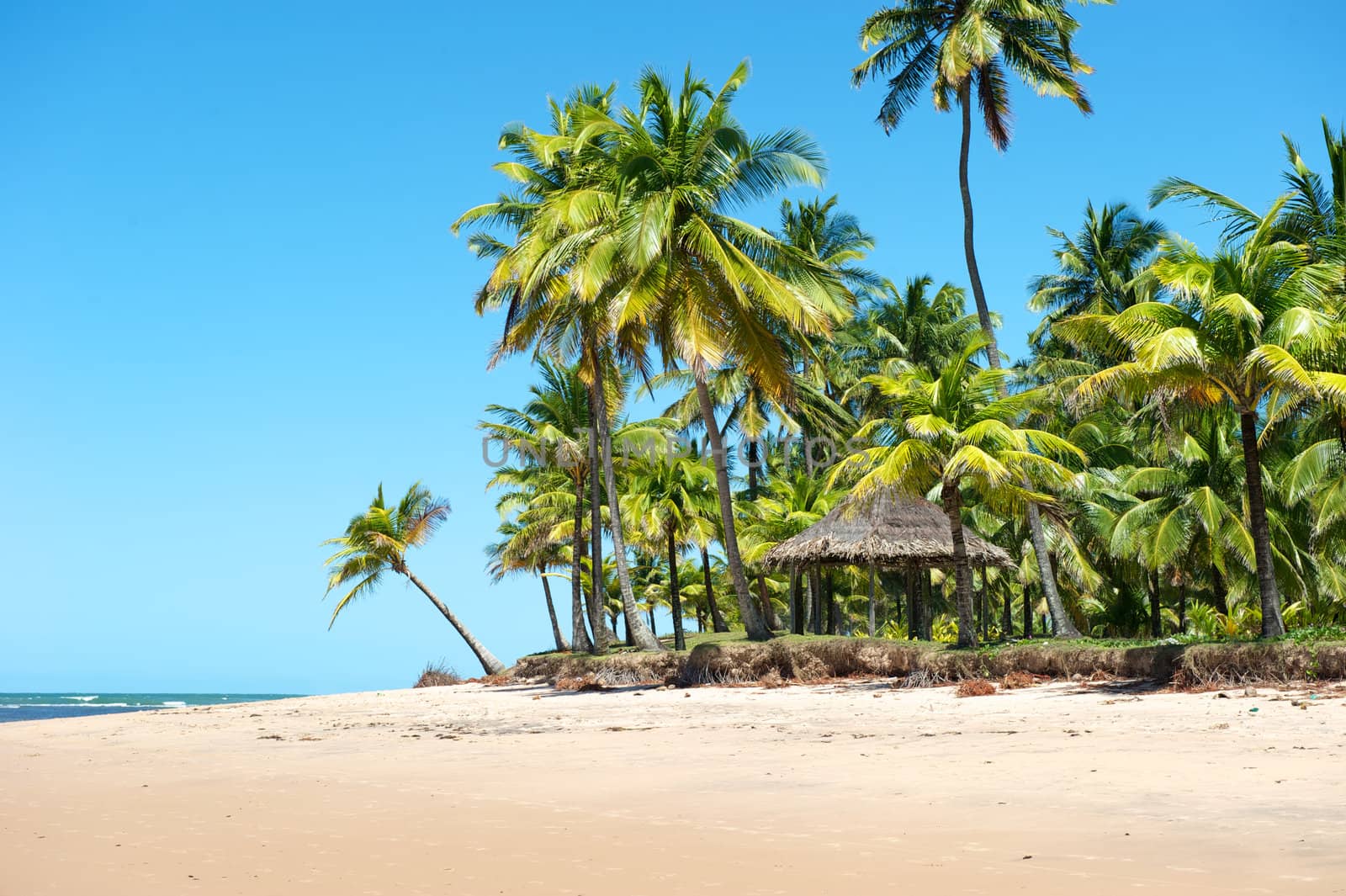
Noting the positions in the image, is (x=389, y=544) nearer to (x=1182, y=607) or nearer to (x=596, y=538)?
(x=596, y=538)

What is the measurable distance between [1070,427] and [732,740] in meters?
20.8

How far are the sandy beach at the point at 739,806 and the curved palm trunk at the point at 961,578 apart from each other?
351 centimetres

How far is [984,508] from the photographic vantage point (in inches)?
1043

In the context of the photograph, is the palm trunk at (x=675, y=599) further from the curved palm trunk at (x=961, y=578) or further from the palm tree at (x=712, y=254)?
the curved palm trunk at (x=961, y=578)

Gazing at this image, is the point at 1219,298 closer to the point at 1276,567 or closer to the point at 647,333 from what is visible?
the point at 647,333

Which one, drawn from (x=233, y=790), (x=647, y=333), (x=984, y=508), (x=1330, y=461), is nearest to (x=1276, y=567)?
(x=1330, y=461)

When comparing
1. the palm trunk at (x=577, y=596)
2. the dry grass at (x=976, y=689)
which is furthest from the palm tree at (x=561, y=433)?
the dry grass at (x=976, y=689)

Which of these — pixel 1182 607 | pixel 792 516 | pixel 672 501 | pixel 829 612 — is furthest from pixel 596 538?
pixel 1182 607

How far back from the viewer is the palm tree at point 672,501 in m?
23.5

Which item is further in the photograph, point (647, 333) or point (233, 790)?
point (647, 333)

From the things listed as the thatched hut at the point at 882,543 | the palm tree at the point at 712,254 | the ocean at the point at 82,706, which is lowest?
the ocean at the point at 82,706

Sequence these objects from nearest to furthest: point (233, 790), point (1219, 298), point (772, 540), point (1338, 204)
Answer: point (233, 790), point (1219, 298), point (1338, 204), point (772, 540)

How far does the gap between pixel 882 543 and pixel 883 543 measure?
0.03 meters

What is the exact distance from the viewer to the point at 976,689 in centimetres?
1382
